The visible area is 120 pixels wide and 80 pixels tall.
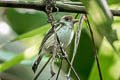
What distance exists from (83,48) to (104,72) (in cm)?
50

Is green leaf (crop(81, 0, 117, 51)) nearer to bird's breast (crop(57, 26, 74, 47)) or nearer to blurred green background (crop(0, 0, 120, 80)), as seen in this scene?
blurred green background (crop(0, 0, 120, 80))

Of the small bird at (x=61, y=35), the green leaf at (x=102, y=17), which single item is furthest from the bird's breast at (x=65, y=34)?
the green leaf at (x=102, y=17)

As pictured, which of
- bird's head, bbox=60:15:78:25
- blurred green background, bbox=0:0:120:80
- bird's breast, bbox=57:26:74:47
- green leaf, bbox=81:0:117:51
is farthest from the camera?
bird's head, bbox=60:15:78:25

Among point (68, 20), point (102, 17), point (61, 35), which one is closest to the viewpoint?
point (102, 17)

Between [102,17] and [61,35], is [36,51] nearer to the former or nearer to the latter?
[61,35]

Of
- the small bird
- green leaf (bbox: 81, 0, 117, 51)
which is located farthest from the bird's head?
green leaf (bbox: 81, 0, 117, 51)

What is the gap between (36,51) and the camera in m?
1.46

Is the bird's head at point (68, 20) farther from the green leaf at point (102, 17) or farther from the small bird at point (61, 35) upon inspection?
the green leaf at point (102, 17)

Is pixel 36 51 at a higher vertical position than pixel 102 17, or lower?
lower

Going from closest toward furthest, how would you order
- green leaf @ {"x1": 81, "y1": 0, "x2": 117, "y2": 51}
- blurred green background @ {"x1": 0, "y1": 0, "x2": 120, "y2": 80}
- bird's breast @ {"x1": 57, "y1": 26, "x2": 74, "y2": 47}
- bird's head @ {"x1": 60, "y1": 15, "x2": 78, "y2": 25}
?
1. green leaf @ {"x1": 81, "y1": 0, "x2": 117, "y2": 51}
2. blurred green background @ {"x1": 0, "y1": 0, "x2": 120, "y2": 80}
3. bird's breast @ {"x1": 57, "y1": 26, "x2": 74, "y2": 47}
4. bird's head @ {"x1": 60, "y1": 15, "x2": 78, "y2": 25}

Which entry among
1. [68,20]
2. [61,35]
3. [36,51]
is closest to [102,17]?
[36,51]

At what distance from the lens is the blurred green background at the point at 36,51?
3.73 feet

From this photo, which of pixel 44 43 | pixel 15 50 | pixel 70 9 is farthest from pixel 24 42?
pixel 70 9

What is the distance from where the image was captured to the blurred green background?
1137mm
